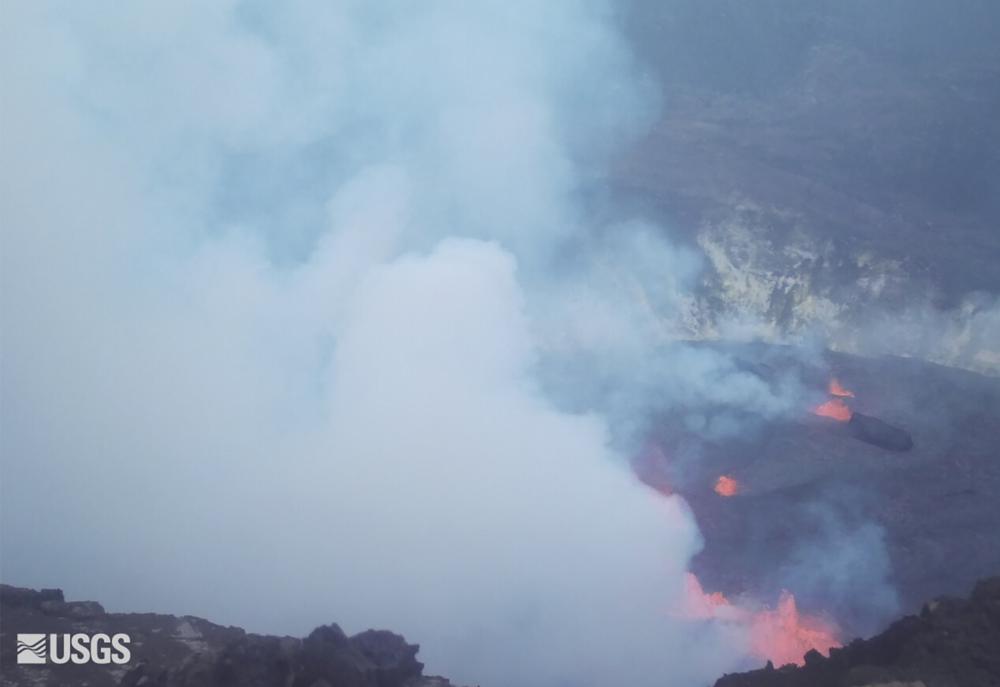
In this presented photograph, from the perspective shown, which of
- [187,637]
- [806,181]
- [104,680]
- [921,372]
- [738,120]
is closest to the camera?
[104,680]

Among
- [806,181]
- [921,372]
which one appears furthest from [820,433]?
[806,181]

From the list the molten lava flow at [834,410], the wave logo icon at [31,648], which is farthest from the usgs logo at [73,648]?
the molten lava flow at [834,410]

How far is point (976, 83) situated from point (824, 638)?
28383 millimetres

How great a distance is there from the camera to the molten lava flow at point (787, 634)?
1505cm

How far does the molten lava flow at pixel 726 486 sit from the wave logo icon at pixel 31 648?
13.0m

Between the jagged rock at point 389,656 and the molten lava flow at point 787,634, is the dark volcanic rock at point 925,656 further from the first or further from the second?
the molten lava flow at point 787,634

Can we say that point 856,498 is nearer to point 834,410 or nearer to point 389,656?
point 834,410

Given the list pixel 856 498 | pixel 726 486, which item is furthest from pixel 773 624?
pixel 856 498

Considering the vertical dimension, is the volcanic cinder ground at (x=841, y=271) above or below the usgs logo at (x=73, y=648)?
above

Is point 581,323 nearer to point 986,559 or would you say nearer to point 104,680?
point 986,559

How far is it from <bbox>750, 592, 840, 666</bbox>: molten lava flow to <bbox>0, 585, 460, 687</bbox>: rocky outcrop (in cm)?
731

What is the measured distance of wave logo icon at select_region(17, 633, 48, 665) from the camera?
9.09 metres

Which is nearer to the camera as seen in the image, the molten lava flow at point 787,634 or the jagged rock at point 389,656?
the jagged rock at point 389,656

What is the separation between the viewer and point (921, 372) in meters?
22.4
